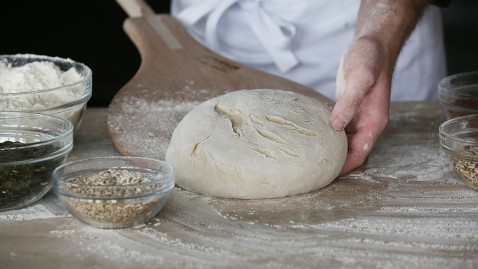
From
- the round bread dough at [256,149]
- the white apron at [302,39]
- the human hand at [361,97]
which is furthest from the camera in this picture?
the white apron at [302,39]

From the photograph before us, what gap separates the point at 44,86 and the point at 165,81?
20.5 inches

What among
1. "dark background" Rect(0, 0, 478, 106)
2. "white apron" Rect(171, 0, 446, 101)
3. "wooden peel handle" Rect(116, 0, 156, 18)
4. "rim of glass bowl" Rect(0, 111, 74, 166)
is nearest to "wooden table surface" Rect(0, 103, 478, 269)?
"rim of glass bowl" Rect(0, 111, 74, 166)

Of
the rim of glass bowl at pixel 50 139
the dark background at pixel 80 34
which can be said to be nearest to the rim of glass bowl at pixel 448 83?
the rim of glass bowl at pixel 50 139

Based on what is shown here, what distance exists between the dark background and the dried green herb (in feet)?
7.38

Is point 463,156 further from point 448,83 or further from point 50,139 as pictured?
point 50,139

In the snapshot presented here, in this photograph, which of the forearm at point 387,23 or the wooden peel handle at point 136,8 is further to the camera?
the wooden peel handle at point 136,8

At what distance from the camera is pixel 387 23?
1.99m

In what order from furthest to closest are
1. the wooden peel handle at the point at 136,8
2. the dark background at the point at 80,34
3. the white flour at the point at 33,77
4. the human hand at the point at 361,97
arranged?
the dark background at the point at 80,34 → the wooden peel handle at the point at 136,8 → the white flour at the point at 33,77 → the human hand at the point at 361,97

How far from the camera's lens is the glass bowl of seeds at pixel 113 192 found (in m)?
1.41

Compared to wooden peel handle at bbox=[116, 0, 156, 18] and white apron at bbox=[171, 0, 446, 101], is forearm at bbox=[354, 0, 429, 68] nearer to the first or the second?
white apron at bbox=[171, 0, 446, 101]

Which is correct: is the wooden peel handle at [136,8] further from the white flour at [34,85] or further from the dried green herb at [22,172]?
the dried green herb at [22,172]

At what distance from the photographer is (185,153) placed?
1.65 metres

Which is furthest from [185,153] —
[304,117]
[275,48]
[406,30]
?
[275,48]

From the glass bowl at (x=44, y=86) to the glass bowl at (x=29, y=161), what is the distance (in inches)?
4.0
